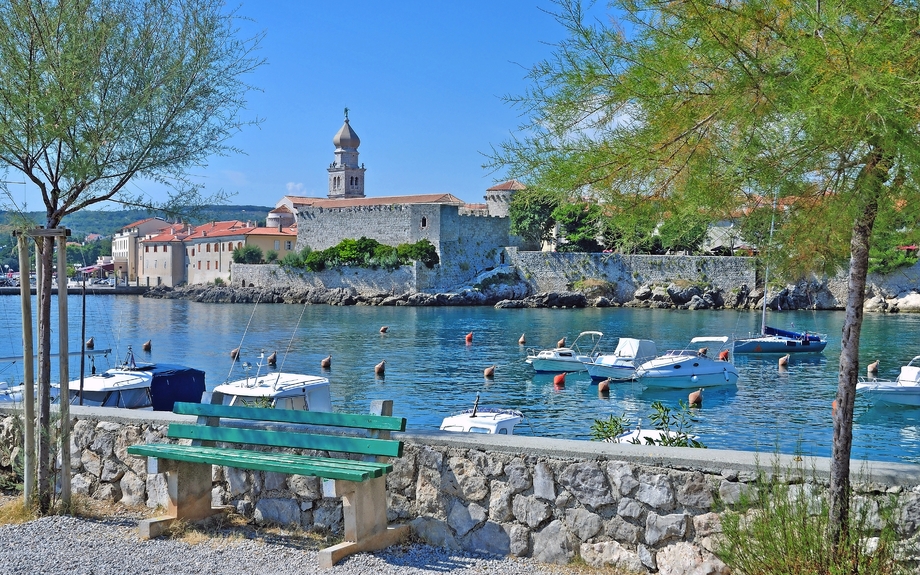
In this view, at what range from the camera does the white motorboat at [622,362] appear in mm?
23828

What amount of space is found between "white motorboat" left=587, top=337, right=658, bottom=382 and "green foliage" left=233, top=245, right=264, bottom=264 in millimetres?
50350

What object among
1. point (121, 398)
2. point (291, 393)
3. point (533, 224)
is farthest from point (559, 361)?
point (533, 224)

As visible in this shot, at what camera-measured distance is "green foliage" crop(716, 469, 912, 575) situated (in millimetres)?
3582

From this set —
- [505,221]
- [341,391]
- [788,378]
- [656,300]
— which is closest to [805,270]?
[341,391]

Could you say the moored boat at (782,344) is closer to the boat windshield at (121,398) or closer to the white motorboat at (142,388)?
the white motorboat at (142,388)

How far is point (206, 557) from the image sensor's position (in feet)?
14.5

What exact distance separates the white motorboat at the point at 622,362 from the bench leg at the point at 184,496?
64.2 ft

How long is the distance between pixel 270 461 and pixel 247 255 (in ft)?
225

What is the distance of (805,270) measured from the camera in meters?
4.74

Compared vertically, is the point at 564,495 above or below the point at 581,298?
below

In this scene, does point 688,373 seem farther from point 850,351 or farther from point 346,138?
point 346,138

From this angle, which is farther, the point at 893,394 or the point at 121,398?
the point at 893,394

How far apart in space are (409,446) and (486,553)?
2.24 ft

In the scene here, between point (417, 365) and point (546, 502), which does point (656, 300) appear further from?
point (546, 502)
